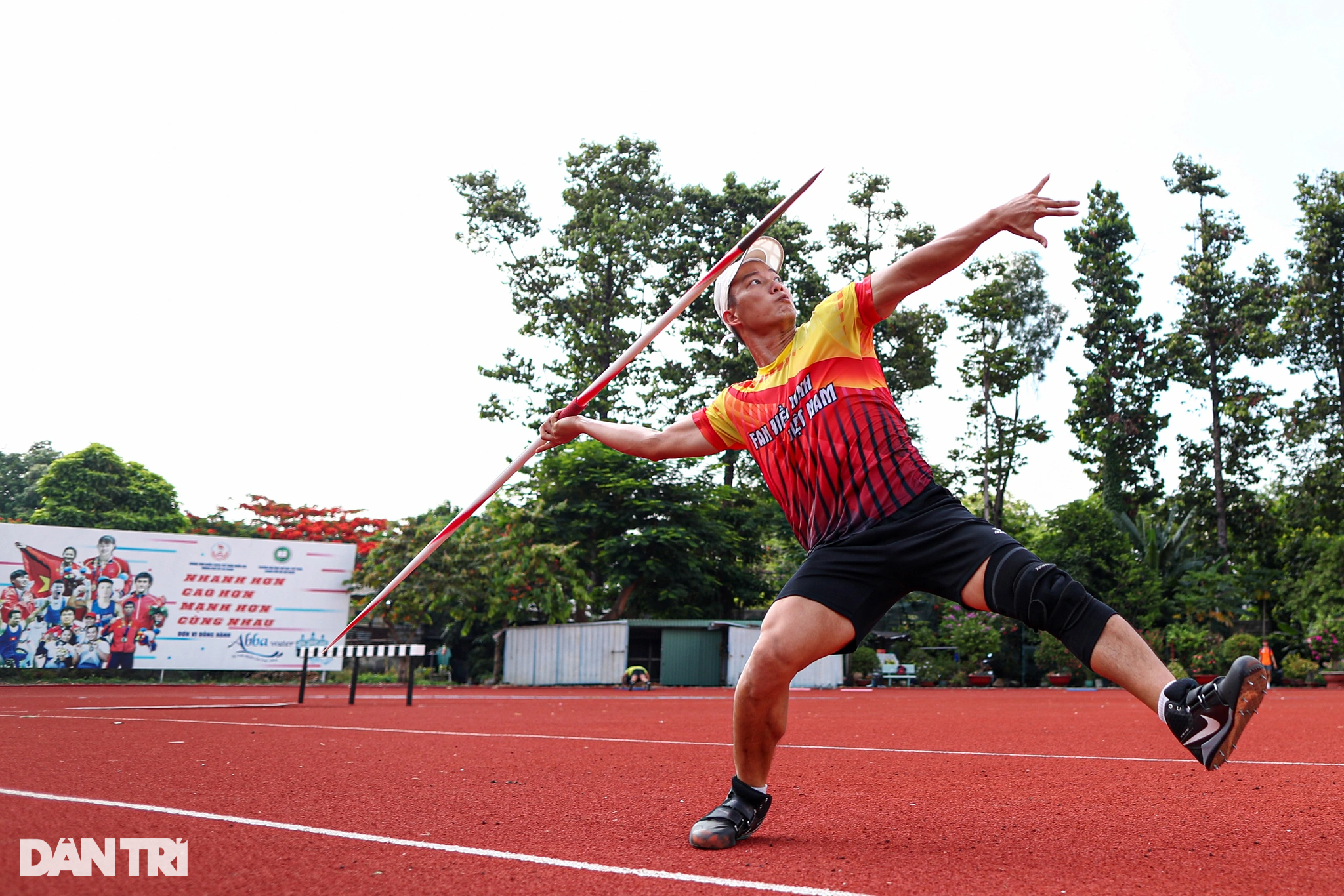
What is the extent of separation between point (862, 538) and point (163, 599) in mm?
21678

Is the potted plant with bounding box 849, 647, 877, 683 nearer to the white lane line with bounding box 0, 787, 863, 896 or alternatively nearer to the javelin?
the javelin

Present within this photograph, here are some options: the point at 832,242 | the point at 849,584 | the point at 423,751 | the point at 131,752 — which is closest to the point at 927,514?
the point at 849,584

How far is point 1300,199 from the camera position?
101 feet

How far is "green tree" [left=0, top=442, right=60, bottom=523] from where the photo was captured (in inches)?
1778

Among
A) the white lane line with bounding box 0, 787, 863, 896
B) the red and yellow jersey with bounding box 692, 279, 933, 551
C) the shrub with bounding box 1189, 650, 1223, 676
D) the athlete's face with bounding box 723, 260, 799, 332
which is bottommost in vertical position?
the shrub with bounding box 1189, 650, 1223, 676

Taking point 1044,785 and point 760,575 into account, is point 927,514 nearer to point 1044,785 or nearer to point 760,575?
point 1044,785

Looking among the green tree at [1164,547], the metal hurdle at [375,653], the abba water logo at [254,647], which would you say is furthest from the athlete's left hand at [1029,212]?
the green tree at [1164,547]

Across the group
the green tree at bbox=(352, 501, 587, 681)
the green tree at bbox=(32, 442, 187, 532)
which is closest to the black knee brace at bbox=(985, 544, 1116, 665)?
the green tree at bbox=(352, 501, 587, 681)

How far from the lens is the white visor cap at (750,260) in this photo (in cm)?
353

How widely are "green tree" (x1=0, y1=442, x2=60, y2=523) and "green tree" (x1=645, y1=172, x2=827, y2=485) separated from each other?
94.5ft

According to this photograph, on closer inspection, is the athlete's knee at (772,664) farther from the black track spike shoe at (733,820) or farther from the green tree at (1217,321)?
the green tree at (1217,321)

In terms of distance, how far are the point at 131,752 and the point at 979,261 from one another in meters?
32.1

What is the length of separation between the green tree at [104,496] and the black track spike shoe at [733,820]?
136 feet

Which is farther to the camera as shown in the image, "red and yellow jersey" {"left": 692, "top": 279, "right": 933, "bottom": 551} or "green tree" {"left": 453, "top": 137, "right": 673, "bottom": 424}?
"green tree" {"left": 453, "top": 137, "right": 673, "bottom": 424}
